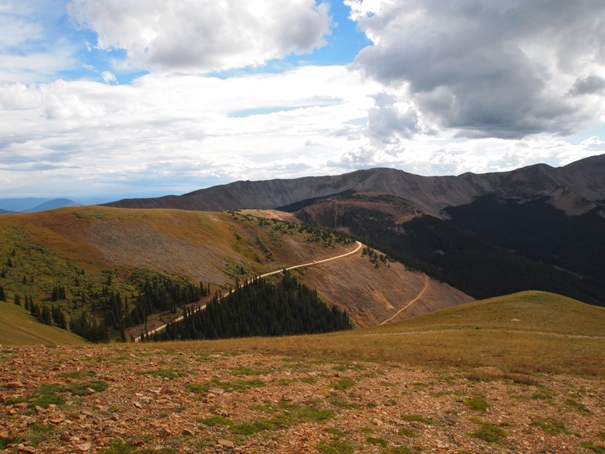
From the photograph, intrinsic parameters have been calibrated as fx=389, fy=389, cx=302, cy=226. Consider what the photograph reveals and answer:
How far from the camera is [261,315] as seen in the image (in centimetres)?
8006

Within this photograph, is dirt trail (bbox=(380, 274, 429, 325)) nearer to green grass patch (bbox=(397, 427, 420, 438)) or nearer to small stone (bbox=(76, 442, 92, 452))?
green grass patch (bbox=(397, 427, 420, 438))

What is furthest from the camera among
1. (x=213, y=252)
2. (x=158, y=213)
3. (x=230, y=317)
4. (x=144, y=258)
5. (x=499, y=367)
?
(x=158, y=213)

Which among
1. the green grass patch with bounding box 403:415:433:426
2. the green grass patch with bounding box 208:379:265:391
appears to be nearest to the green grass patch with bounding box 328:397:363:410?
the green grass patch with bounding box 403:415:433:426

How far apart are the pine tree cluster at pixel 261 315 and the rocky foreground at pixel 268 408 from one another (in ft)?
133

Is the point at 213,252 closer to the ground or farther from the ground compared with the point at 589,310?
farther from the ground

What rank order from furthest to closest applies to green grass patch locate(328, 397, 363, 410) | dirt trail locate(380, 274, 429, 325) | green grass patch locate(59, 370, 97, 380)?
dirt trail locate(380, 274, 429, 325) < green grass patch locate(328, 397, 363, 410) < green grass patch locate(59, 370, 97, 380)

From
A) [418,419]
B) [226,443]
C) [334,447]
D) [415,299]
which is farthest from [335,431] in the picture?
[415,299]

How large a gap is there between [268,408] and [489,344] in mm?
27909

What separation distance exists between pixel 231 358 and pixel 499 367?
18841mm

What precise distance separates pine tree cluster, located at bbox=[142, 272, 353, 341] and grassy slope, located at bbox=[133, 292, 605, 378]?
28.6 meters

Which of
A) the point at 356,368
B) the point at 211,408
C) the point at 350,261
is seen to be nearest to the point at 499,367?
the point at 356,368

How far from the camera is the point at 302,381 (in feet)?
68.4

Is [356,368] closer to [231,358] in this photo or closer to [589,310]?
[231,358]

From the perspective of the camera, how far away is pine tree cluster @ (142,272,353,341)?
64375 mm
